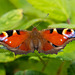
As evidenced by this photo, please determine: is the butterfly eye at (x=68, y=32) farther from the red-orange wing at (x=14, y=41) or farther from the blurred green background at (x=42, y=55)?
the red-orange wing at (x=14, y=41)

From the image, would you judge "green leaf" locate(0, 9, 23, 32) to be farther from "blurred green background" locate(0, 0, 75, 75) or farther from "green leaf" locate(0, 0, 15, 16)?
"green leaf" locate(0, 0, 15, 16)

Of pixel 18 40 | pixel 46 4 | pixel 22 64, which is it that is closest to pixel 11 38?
pixel 18 40

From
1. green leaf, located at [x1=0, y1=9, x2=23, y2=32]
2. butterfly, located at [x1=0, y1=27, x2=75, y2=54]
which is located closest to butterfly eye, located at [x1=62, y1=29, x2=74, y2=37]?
butterfly, located at [x1=0, y1=27, x2=75, y2=54]

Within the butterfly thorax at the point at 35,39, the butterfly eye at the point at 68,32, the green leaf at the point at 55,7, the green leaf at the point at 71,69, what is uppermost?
the green leaf at the point at 55,7

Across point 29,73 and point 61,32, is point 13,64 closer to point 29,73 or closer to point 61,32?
point 29,73

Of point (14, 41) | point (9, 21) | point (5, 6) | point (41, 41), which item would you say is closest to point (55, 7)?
point (9, 21)

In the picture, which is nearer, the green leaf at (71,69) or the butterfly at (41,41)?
the butterfly at (41,41)

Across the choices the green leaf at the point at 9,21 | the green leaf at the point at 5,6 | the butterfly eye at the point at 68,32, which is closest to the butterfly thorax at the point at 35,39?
the butterfly eye at the point at 68,32

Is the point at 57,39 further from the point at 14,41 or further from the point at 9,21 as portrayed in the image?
the point at 9,21
